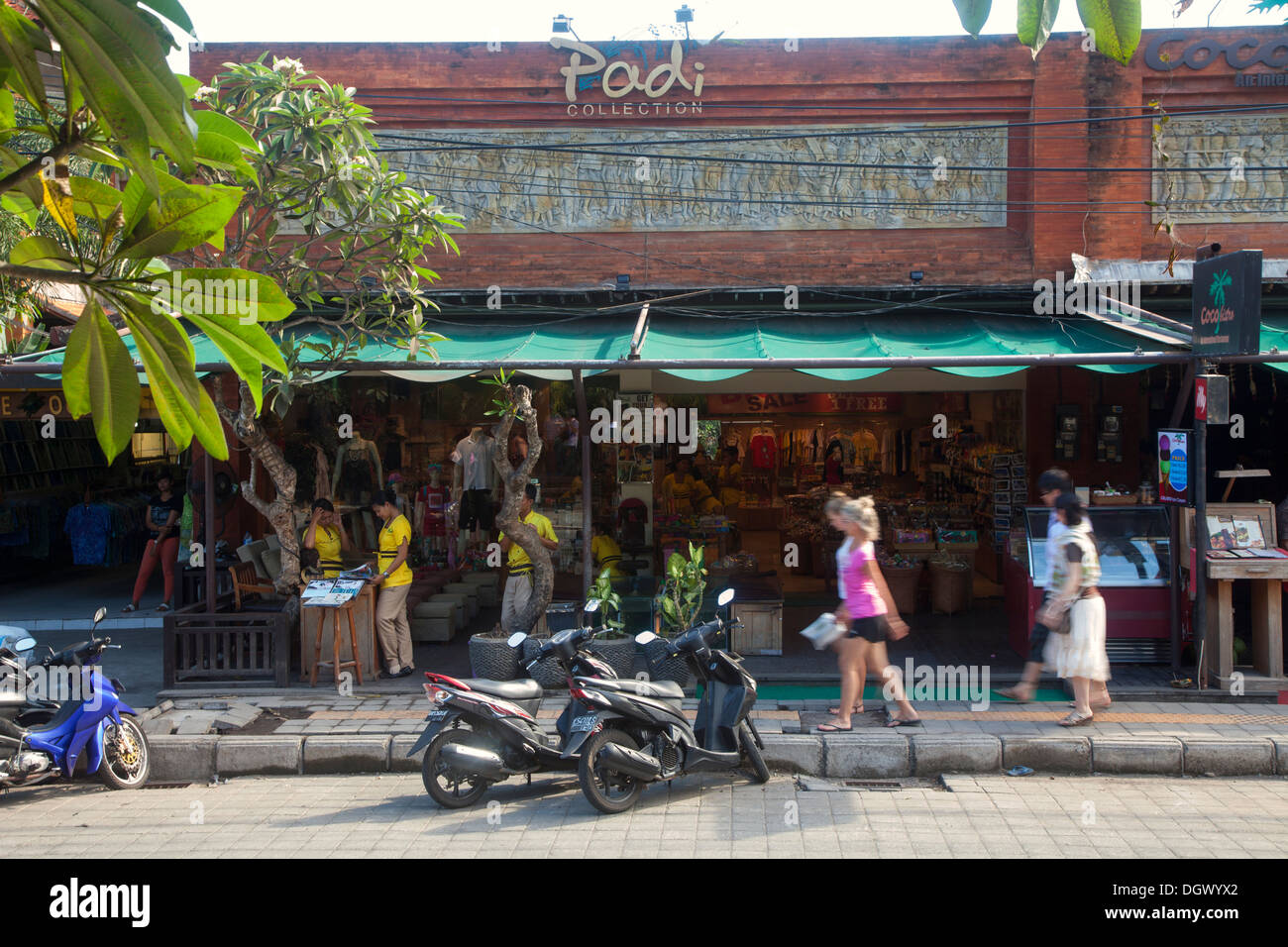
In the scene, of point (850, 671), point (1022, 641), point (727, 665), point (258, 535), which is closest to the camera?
point (727, 665)

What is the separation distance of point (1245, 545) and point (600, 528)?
716 cm

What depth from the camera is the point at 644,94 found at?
38.3ft

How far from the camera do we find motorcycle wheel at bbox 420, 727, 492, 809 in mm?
6359

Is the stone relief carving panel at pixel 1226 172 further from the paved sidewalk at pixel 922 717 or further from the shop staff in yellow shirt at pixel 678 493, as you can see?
the shop staff in yellow shirt at pixel 678 493

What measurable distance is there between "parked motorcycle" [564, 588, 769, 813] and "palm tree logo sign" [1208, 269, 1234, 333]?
16.3 ft

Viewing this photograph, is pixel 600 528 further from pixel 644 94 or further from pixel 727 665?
pixel 727 665

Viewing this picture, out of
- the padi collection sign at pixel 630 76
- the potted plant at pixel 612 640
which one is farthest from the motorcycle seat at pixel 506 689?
the padi collection sign at pixel 630 76

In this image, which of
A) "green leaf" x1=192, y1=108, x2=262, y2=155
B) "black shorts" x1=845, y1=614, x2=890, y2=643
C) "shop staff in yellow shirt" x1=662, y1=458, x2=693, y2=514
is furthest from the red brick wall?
"green leaf" x1=192, y1=108, x2=262, y2=155

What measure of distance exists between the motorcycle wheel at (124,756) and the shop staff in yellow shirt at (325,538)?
2.84 meters

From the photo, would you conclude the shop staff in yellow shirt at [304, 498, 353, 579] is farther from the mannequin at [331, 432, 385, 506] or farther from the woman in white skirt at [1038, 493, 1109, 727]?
the woman in white skirt at [1038, 493, 1109, 727]

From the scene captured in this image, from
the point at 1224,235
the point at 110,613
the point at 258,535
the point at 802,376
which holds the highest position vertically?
the point at 1224,235

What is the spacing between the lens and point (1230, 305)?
810 centimetres

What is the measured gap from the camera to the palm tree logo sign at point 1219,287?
321 inches

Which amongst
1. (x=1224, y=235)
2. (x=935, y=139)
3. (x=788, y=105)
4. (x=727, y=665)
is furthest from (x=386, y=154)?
(x=1224, y=235)
